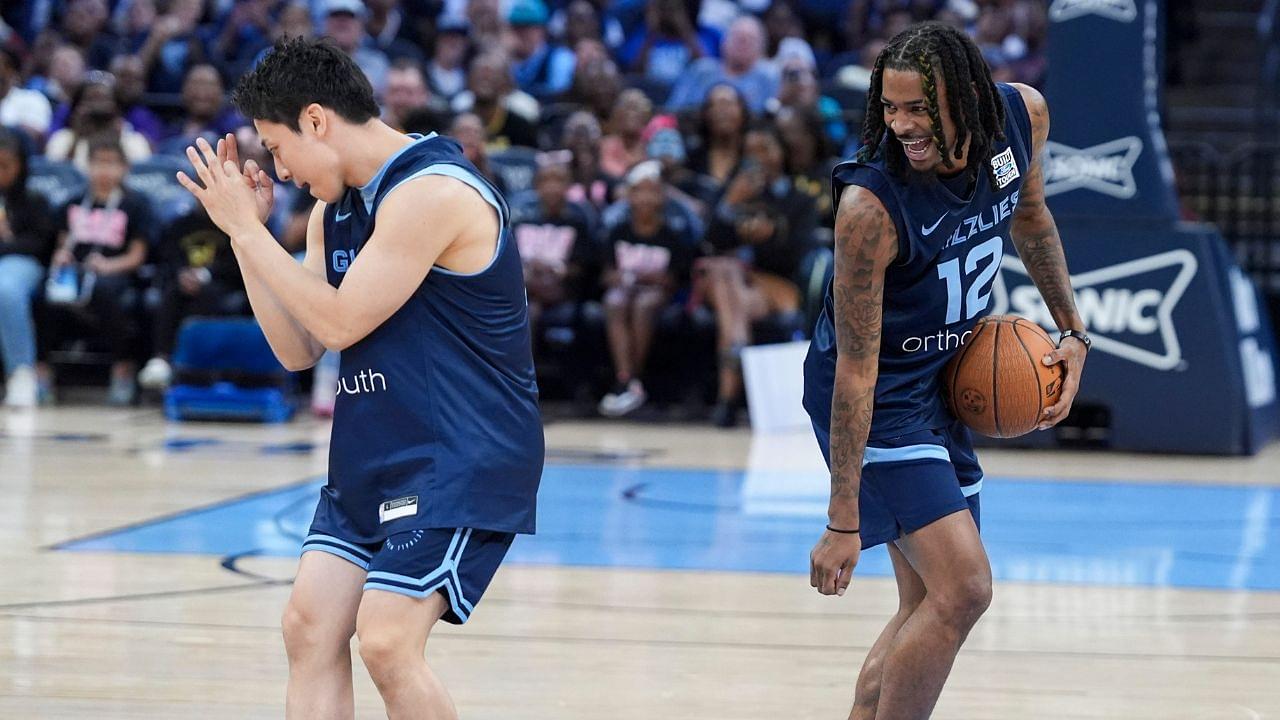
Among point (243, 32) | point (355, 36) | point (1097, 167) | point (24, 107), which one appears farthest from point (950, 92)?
point (243, 32)

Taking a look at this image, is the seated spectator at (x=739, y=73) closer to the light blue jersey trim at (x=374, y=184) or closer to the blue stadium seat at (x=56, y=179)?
the blue stadium seat at (x=56, y=179)

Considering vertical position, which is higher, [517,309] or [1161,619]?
[517,309]

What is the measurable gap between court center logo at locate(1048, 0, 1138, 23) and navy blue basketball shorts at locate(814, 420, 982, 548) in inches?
243

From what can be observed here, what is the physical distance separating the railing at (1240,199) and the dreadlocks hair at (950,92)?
8253 mm

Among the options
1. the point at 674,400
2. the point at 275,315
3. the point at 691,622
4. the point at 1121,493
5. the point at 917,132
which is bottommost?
the point at 674,400

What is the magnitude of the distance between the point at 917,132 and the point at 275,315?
1295 millimetres

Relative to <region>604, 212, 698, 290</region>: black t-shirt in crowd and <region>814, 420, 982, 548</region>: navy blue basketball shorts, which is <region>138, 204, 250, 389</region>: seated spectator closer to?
<region>604, 212, 698, 290</region>: black t-shirt in crowd

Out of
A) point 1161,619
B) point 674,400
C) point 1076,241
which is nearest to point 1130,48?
point 1076,241

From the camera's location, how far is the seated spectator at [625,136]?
451 inches

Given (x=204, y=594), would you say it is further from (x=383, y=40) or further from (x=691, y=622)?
(x=383, y=40)

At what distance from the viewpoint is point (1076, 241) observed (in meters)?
9.36

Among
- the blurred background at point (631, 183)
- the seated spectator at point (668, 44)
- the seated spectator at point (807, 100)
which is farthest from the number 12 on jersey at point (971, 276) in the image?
the seated spectator at point (668, 44)

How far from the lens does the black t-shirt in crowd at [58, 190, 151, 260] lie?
36.7 ft

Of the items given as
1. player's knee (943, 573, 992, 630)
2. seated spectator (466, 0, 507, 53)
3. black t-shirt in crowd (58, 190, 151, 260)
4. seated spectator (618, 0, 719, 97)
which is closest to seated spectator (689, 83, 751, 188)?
seated spectator (618, 0, 719, 97)
